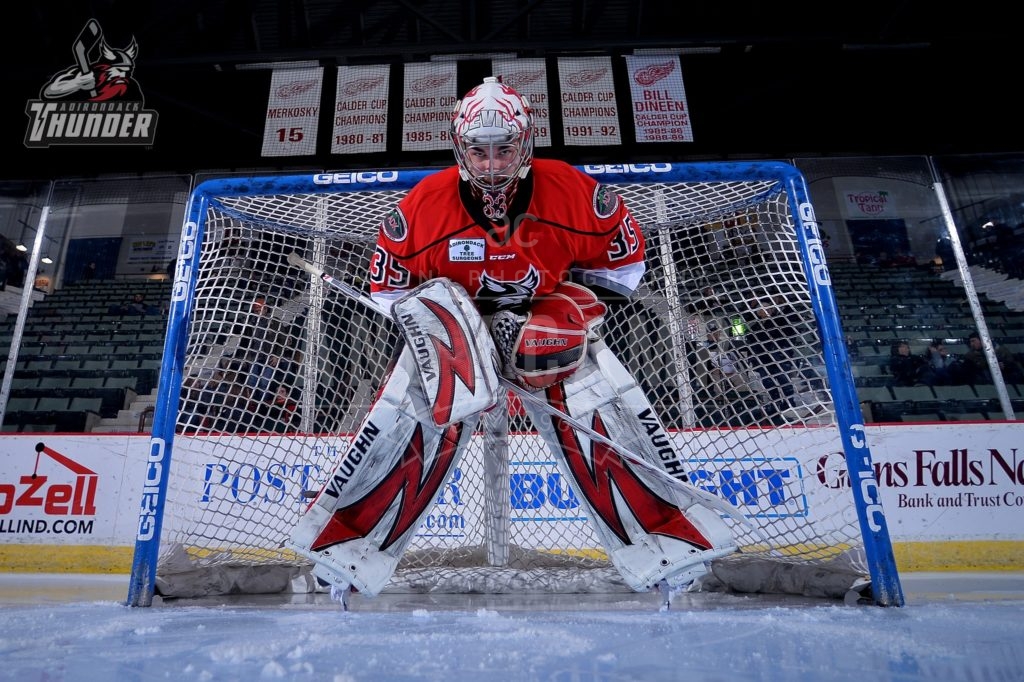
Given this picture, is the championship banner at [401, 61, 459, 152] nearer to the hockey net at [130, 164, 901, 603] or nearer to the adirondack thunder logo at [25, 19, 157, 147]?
the adirondack thunder logo at [25, 19, 157, 147]

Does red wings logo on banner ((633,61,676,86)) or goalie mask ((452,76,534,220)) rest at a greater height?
red wings logo on banner ((633,61,676,86))

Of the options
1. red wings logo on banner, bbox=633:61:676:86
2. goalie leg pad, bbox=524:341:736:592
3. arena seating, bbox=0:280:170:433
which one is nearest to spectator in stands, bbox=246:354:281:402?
goalie leg pad, bbox=524:341:736:592

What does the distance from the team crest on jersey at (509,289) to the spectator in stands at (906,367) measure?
3138 mm

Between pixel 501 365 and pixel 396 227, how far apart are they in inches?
17.3

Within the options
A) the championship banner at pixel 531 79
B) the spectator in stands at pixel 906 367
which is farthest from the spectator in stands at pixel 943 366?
the championship banner at pixel 531 79

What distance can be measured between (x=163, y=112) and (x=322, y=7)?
187 centimetres

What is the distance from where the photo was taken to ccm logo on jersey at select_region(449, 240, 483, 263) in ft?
5.04

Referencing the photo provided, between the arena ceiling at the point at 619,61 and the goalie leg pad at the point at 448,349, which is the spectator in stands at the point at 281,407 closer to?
the goalie leg pad at the point at 448,349

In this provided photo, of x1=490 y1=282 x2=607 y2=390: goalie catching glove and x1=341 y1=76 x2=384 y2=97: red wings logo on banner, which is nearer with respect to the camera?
x1=490 y1=282 x2=607 y2=390: goalie catching glove

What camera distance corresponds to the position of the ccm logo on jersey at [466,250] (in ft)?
5.04

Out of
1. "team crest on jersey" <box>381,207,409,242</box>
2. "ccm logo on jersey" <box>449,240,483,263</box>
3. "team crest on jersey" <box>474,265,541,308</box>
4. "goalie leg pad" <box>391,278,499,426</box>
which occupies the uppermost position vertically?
"team crest on jersey" <box>381,207,409,242</box>

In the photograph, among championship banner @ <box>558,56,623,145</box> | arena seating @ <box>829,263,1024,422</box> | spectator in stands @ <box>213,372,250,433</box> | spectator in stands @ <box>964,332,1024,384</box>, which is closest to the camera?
spectator in stands @ <box>213,372,250,433</box>

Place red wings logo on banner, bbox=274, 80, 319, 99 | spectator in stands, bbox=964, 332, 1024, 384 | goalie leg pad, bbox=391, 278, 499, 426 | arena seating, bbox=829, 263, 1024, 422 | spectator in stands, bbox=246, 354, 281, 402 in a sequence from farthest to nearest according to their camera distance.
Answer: red wings logo on banner, bbox=274, 80, 319, 99 < spectator in stands, bbox=964, 332, 1024, 384 < arena seating, bbox=829, 263, 1024, 422 < spectator in stands, bbox=246, 354, 281, 402 < goalie leg pad, bbox=391, 278, 499, 426

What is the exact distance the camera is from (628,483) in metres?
1.52
